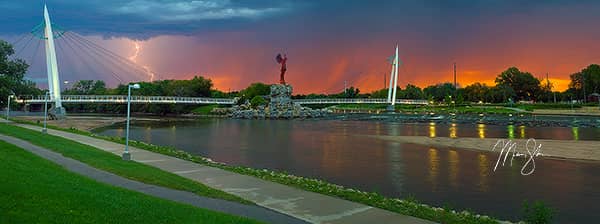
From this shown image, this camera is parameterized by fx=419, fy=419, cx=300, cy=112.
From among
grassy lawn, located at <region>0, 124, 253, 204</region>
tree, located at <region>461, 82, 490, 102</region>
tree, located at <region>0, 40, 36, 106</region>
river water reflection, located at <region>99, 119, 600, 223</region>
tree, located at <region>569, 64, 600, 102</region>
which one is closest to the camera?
grassy lawn, located at <region>0, 124, 253, 204</region>

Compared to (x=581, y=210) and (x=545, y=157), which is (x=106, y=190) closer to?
(x=581, y=210)

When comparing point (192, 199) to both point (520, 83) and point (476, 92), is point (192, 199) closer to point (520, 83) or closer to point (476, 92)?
point (476, 92)

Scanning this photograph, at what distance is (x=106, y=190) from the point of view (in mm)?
12242

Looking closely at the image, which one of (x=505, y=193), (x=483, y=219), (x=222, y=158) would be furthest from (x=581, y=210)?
(x=222, y=158)

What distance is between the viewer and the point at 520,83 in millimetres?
173750

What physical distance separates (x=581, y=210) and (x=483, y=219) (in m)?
6.15

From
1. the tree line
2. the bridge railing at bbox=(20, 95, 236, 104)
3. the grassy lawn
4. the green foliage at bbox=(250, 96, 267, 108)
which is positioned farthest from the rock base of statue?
the grassy lawn

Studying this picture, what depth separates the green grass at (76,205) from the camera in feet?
27.8

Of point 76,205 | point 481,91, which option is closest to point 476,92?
point 481,91

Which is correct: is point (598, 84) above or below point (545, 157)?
above

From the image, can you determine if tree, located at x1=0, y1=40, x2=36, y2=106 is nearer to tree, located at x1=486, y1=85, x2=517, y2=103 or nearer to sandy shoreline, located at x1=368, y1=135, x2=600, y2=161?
sandy shoreline, located at x1=368, y1=135, x2=600, y2=161

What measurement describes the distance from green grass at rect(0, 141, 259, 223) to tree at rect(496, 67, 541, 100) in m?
184

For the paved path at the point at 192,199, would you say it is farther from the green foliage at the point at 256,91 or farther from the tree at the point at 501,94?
the tree at the point at 501,94

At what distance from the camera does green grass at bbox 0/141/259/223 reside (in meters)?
8.48
